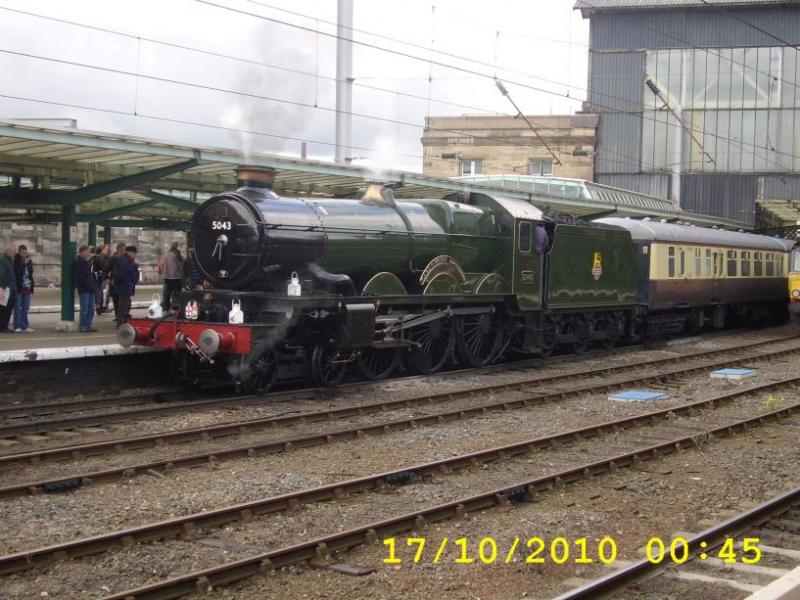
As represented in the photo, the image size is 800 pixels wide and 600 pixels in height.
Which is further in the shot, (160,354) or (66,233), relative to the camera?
(66,233)

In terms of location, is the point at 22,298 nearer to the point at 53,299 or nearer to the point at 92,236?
the point at 92,236

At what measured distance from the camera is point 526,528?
261 inches

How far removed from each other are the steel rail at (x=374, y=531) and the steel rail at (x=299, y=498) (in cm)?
84

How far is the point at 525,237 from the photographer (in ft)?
51.3

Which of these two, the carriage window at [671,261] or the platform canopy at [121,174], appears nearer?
the platform canopy at [121,174]

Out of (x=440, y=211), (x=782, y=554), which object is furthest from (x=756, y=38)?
(x=782, y=554)

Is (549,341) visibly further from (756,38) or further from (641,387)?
(756,38)

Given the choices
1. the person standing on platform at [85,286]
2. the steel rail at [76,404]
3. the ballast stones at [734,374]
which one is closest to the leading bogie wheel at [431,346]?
the steel rail at [76,404]

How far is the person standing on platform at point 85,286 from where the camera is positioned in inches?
589

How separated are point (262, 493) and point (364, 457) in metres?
1.70

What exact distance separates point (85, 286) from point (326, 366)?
504cm

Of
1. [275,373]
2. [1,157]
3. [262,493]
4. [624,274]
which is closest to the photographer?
[262,493]

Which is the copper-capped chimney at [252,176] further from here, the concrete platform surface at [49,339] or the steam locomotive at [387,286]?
the concrete platform surface at [49,339]

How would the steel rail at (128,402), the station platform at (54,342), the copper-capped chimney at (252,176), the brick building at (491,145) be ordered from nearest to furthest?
the steel rail at (128,402), the station platform at (54,342), the copper-capped chimney at (252,176), the brick building at (491,145)
